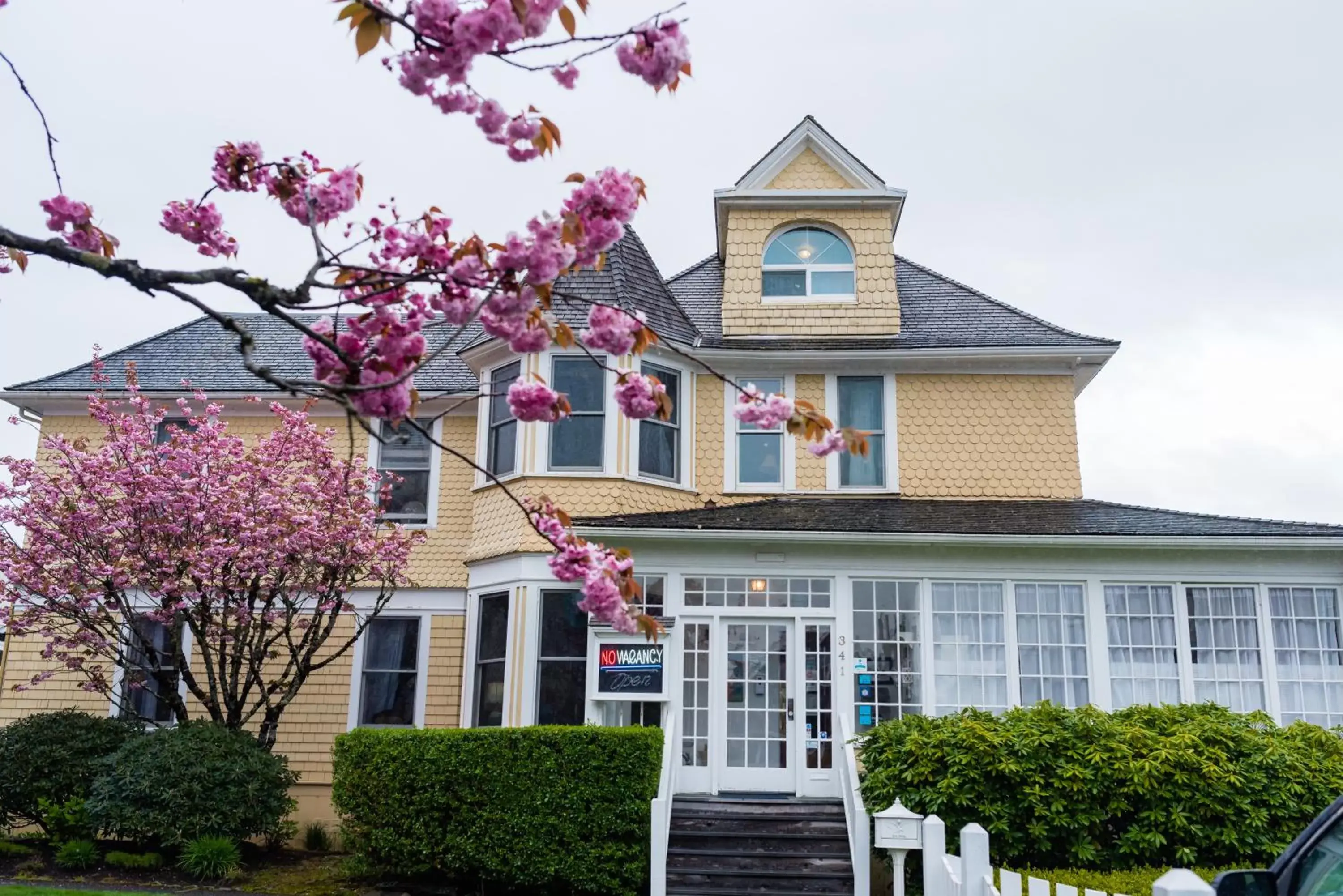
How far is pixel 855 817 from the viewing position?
37.0ft

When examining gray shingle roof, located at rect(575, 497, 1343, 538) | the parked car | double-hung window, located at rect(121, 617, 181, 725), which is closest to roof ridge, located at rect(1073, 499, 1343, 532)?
gray shingle roof, located at rect(575, 497, 1343, 538)

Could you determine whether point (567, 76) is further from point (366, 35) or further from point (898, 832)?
point (898, 832)

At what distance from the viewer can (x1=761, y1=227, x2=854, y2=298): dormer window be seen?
54.2 feet

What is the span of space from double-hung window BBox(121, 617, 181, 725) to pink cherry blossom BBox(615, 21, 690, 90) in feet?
37.9

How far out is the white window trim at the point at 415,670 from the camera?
52.2 ft

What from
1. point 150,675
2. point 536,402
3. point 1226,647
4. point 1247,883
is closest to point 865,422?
point 1226,647

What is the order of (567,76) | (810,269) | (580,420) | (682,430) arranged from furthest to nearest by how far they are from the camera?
(810,269) → (682,430) → (580,420) → (567,76)

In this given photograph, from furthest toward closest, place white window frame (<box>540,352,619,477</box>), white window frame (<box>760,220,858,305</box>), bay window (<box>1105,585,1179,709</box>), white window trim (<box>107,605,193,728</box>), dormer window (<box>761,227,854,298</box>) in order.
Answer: dormer window (<box>761,227,854,298</box>) < white window frame (<box>760,220,858,305</box>) < white window trim (<box>107,605,193,728</box>) < white window frame (<box>540,352,619,477</box>) < bay window (<box>1105,585,1179,709</box>)

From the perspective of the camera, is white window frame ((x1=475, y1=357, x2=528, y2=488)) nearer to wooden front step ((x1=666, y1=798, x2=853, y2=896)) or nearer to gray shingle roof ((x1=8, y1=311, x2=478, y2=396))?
gray shingle roof ((x1=8, y1=311, x2=478, y2=396))

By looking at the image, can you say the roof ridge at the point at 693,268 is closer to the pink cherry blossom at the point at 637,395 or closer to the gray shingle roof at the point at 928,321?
the gray shingle roof at the point at 928,321

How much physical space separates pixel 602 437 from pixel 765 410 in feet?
32.4

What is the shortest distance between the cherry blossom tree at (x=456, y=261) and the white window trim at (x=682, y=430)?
9.56 m

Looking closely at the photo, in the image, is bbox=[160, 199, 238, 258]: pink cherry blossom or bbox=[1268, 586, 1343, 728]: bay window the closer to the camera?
bbox=[160, 199, 238, 258]: pink cherry blossom

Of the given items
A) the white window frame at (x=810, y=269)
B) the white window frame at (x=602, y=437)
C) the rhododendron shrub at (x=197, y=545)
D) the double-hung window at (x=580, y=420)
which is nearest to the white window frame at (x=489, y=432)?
the white window frame at (x=602, y=437)
